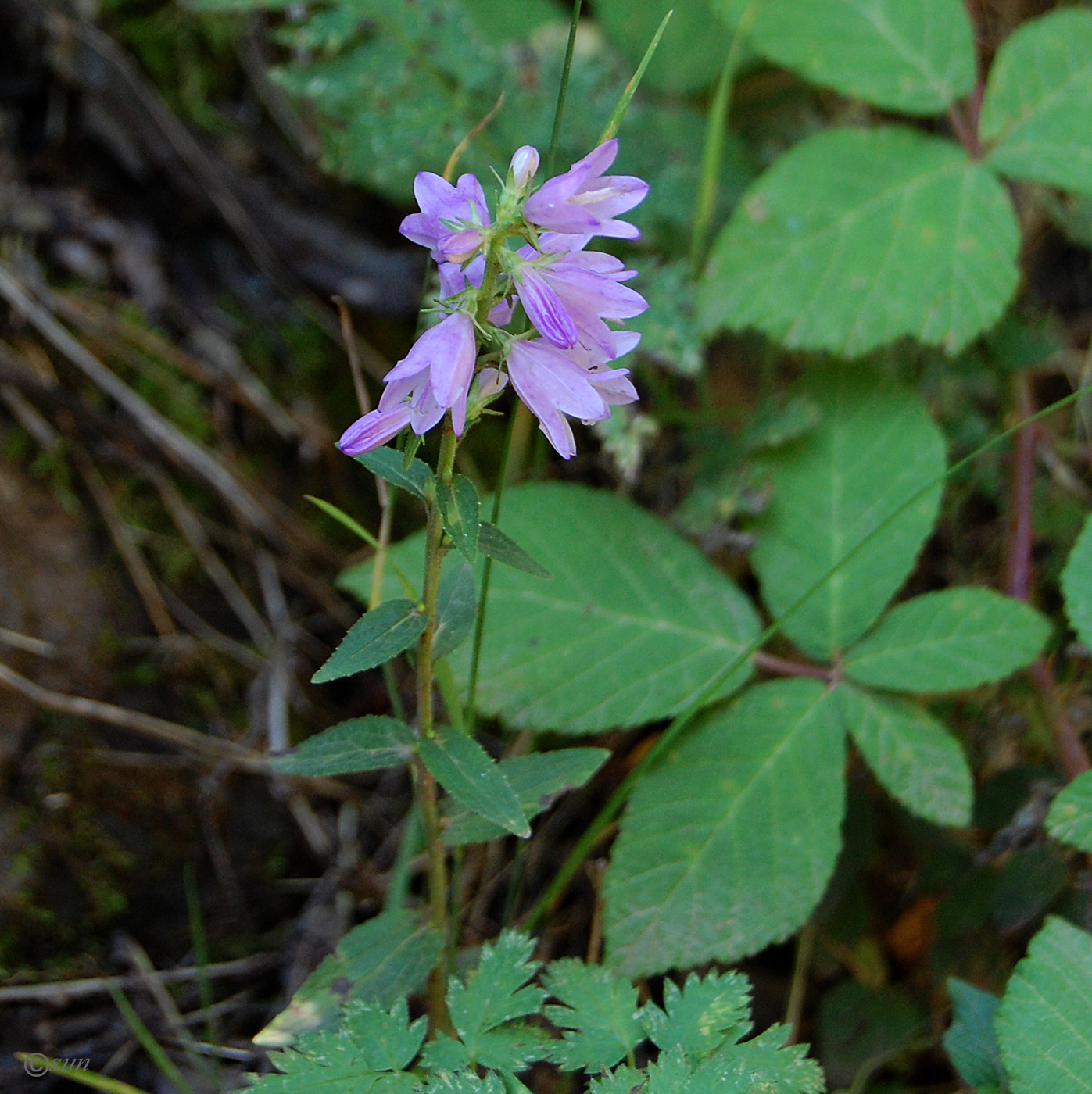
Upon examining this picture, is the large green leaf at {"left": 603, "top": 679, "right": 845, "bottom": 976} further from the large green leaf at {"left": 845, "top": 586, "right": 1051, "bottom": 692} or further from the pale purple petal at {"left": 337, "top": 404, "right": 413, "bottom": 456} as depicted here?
the pale purple petal at {"left": 337, "top": 404, "right": 413, "bottom": 456}

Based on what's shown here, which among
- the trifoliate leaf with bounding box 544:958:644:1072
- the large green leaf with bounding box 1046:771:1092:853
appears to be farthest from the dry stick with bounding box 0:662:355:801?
the large green leaf with bounding box 1046:771:1092:853

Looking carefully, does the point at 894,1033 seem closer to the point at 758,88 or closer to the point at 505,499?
the point at 505,499

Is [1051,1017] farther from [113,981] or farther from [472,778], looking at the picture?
[113,981]

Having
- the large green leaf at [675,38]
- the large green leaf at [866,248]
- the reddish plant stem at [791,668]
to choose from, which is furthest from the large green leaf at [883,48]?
the reddish plant stem at [791,668]

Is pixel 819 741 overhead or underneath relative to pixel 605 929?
overhead

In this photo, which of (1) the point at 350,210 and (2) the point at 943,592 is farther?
(1) the point at 350,210

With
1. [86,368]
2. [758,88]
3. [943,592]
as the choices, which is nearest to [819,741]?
[943,592]
